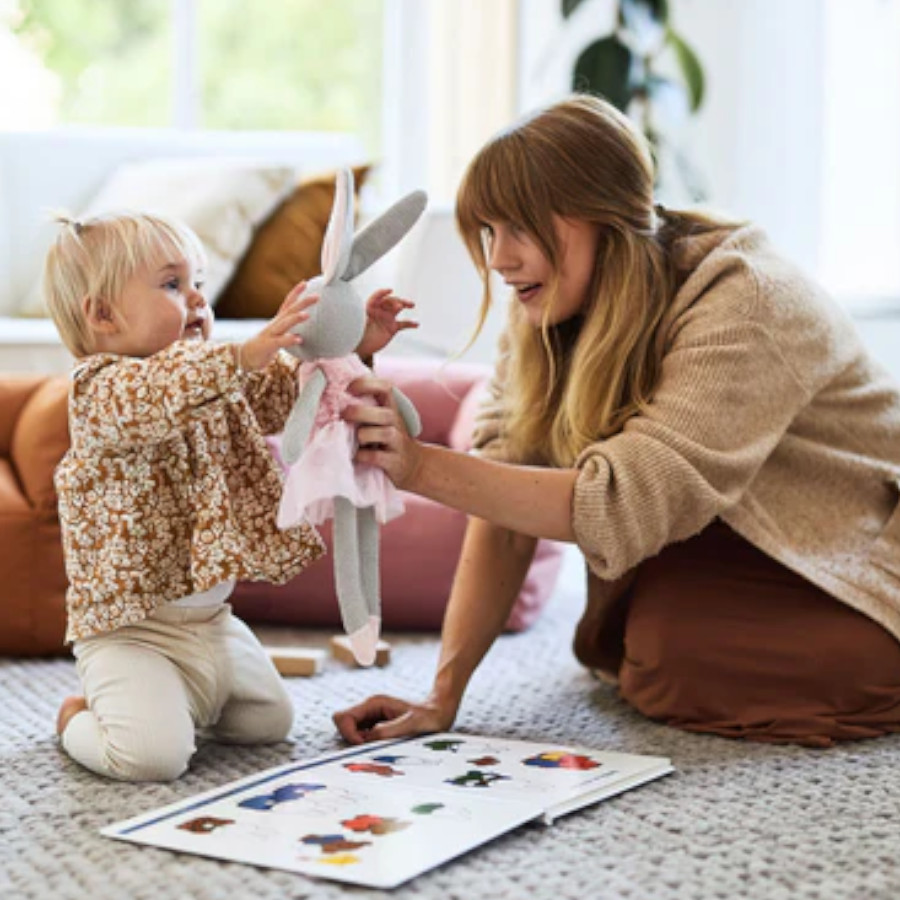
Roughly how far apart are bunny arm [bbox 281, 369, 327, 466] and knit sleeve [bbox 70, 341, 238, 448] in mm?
64

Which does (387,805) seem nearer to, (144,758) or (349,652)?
(144,758)

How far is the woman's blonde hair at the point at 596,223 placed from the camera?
1487 millimetres

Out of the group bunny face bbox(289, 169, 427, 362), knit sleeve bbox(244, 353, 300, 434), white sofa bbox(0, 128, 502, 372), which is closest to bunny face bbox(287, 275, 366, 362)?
bunny face bbox(289, 169, 427, 362)

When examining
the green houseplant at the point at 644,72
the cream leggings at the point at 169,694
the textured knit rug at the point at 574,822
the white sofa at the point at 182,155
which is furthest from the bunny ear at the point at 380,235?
the green houseplant at the point at 644,72

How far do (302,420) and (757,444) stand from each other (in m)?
0.47

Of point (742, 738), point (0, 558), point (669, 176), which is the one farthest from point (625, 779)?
point (669, 176)

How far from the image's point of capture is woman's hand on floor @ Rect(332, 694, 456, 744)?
149 cm

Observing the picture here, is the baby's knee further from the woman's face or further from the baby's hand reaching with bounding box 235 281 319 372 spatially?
the woman's face

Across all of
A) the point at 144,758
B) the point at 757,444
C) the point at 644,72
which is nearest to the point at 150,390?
the point at 144,758

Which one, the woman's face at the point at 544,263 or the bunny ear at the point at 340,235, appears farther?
the woman's face at the point at 544,263

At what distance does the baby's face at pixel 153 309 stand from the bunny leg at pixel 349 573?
0.24m

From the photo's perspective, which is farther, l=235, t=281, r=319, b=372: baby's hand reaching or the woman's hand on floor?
the woman's hand on floor

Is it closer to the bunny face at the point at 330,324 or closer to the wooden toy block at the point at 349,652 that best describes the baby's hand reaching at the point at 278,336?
the bunny face at the point at 330,324

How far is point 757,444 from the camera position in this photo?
150 centimetres
